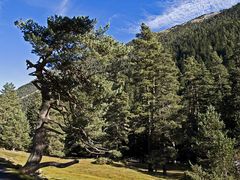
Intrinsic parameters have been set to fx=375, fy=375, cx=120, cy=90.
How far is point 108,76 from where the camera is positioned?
2208 centimetres

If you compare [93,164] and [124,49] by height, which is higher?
[124,49]

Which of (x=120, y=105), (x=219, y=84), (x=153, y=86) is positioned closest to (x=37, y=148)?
(x=153, y=86)

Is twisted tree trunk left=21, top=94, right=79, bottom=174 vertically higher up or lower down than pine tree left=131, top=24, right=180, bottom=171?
lower down

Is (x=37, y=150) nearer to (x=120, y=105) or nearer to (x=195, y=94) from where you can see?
(x=120, y=105)

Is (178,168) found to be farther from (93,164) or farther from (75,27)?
(75,27)

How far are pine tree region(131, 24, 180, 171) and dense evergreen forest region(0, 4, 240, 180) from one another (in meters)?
0.15

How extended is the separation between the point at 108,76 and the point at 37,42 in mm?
4572

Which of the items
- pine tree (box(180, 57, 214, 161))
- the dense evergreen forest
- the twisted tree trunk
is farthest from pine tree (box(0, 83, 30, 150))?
the twisted tree trunk

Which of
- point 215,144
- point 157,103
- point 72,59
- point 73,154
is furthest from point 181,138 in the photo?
point 72,59

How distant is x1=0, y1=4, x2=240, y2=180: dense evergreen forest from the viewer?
21.2 meters

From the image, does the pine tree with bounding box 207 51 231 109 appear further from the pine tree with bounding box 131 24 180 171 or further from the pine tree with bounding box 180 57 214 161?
the pine tree with bounding box 131 24 180 171

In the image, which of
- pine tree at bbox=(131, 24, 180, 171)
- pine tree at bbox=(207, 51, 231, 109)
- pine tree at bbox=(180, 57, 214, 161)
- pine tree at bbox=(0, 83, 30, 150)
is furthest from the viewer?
pine tree at bbox=(0, 83, 30, 150)

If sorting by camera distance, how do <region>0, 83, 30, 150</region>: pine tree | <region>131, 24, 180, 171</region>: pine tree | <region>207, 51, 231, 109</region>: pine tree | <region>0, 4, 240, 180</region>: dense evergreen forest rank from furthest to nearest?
<region>0, 83, 30, 150</region>: pine tree, <region>207, 51, 231, 109</region>: pine tree, <region>131, 24, 180, 171</region>: pine tree, <region>0, 4, 240, 180</region>: dense evergreen forest

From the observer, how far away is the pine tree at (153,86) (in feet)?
181
